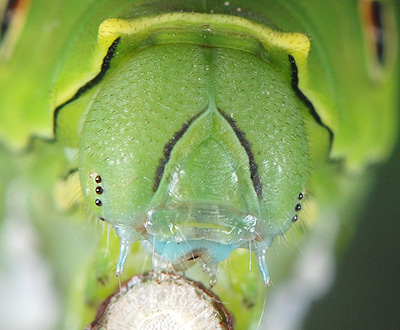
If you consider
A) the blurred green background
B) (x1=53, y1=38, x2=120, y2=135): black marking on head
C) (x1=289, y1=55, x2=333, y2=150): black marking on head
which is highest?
(x1=53, y1=38, x2=120, y2=135): black marking on head

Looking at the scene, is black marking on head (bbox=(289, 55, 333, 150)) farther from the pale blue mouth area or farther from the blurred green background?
the blurred green background

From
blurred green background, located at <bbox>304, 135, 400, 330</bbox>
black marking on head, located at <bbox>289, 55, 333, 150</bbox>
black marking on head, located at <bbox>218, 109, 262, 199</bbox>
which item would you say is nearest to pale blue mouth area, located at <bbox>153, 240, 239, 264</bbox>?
black marking on head, located at <bbox>218, 109, 262, 199</bbox>

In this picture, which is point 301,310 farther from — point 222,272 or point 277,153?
point 277,153

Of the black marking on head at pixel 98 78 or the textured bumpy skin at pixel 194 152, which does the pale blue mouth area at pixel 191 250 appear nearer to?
the textured bumpy skin at pixel 194 152

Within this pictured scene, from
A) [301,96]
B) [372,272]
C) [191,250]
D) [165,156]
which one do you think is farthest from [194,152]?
[372,272]

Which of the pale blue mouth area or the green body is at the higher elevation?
the green body

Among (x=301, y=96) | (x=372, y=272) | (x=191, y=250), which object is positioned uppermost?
(x=301, y=96)

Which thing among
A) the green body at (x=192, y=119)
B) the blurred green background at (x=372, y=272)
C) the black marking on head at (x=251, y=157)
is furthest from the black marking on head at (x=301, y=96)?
the blurred green background at (x=372, y=272)

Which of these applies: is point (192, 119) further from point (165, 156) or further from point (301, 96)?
point (301, 96)

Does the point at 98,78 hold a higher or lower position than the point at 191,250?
higher

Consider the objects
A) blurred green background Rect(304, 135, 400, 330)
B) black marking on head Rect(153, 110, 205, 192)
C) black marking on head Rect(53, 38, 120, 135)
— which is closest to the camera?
black marking on head Rect(153, 110, 205, 192)
